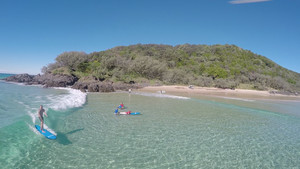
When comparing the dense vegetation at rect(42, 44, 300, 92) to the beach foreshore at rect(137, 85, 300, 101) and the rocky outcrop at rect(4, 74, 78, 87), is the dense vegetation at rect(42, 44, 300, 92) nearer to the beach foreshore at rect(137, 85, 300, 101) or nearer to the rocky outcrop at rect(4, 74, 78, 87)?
the rocky outcrop at rect(4, 74, 78, 87)

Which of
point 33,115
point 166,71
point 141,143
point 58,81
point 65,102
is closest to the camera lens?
point 141,143

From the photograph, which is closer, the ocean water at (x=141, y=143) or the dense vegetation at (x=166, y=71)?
the ocean water at (x=141, y=143)

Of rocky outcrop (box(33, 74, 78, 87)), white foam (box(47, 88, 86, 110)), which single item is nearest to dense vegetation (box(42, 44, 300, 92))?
rocky outcrop (box(33, 74, 78, 87))

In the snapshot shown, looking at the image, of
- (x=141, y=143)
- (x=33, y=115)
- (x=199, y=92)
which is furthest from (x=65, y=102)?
(x=199, y=92)

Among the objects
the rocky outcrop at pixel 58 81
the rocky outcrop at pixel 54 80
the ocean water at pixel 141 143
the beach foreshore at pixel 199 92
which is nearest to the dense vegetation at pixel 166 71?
the rocky outcrop at pixel 54 80

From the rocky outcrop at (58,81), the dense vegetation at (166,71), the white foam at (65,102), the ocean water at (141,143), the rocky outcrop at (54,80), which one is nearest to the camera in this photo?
the ocean water at (141,143)

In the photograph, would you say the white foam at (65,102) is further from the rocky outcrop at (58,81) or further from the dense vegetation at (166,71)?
the dense vegetation at (166,71)

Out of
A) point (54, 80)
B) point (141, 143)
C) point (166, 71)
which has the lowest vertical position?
point (141, 143)

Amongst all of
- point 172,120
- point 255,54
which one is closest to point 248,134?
point 172,120

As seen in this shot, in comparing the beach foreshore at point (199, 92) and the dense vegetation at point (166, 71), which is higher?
the dense vegetation at point (166, 71)

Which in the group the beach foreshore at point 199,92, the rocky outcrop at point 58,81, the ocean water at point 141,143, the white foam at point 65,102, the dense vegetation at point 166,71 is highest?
the dense vegetation at point 166,71

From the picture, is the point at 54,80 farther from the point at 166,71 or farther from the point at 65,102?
the point at 166,71

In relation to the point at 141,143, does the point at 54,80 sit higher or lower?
higher
